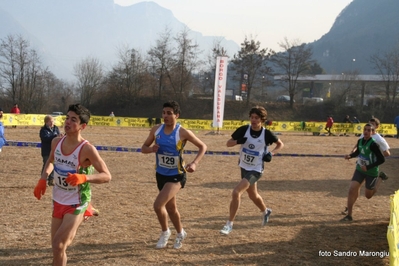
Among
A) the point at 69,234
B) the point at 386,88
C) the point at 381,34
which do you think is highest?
the point at 381,34

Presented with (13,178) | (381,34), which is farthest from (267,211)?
(381,34)

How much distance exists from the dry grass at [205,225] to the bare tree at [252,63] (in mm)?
47118

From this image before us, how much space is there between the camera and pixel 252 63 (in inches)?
2325

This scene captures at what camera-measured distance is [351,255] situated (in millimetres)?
5891

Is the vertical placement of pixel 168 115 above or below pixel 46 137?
above

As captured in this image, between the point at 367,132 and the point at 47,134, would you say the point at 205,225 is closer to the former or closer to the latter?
the point at 367,132

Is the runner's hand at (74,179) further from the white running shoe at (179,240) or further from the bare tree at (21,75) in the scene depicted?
the bare tree at (21,75)

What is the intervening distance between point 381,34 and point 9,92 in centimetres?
15031

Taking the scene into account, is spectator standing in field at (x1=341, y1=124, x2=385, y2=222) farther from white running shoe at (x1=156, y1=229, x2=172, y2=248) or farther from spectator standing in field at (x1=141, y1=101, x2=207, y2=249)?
white running shoe at (x1=156, y1=229, x2=172, y2=248)

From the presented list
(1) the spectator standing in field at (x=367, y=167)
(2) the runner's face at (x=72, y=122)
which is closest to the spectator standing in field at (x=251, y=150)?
(1) the spectator standing in field at (x=367, y=167)

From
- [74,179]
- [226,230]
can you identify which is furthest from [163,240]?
[74,179]

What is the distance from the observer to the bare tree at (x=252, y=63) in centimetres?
5888

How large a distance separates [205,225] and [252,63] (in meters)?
53.7

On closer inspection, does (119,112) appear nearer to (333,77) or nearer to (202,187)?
(333,77)
